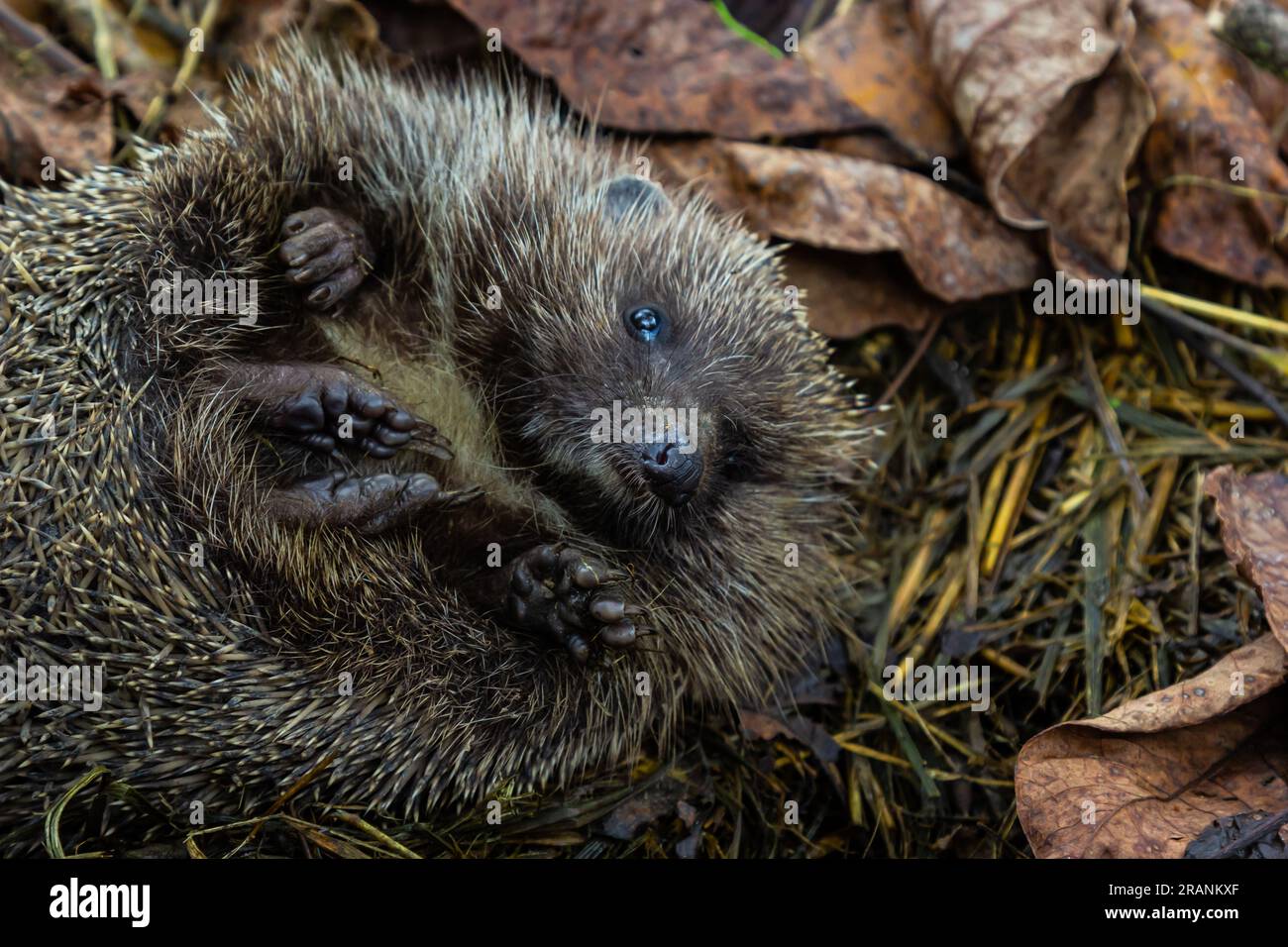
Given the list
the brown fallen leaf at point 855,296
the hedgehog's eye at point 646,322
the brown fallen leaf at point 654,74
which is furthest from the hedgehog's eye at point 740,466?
the brown fallen leaf at point 654,74

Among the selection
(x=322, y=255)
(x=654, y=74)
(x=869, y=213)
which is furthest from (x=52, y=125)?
(x=869, y=213)

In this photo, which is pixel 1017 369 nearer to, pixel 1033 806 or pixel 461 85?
pixel 1033 806

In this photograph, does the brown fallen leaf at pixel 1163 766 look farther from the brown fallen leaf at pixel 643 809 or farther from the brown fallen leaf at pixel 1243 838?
the brown fallen leaf at pixel 643 809

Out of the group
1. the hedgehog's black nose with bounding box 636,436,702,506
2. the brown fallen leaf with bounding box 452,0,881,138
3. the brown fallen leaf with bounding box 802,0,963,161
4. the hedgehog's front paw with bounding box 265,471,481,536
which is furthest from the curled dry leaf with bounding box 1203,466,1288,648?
the hedgehog's front paw with bounding box 265,471,481,536

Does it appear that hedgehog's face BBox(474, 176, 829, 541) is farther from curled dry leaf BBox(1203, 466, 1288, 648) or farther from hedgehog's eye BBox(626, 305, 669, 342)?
curled dry leaf BBox(1203, 466, 1288, 648)

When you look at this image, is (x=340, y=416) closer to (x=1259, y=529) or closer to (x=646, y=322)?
(x=646, y=322)

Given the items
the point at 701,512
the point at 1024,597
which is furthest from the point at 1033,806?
the point at 701,512

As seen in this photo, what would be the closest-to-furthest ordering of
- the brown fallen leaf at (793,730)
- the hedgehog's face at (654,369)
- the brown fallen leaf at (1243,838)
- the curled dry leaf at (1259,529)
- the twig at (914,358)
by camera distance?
the brown fallen leaf at (1243,838) < the curled dry leaf at (1259,529) < the hedgehog's face at (654,369) < the brown fallen leaf at (793,730) < the twig at (914,358)
